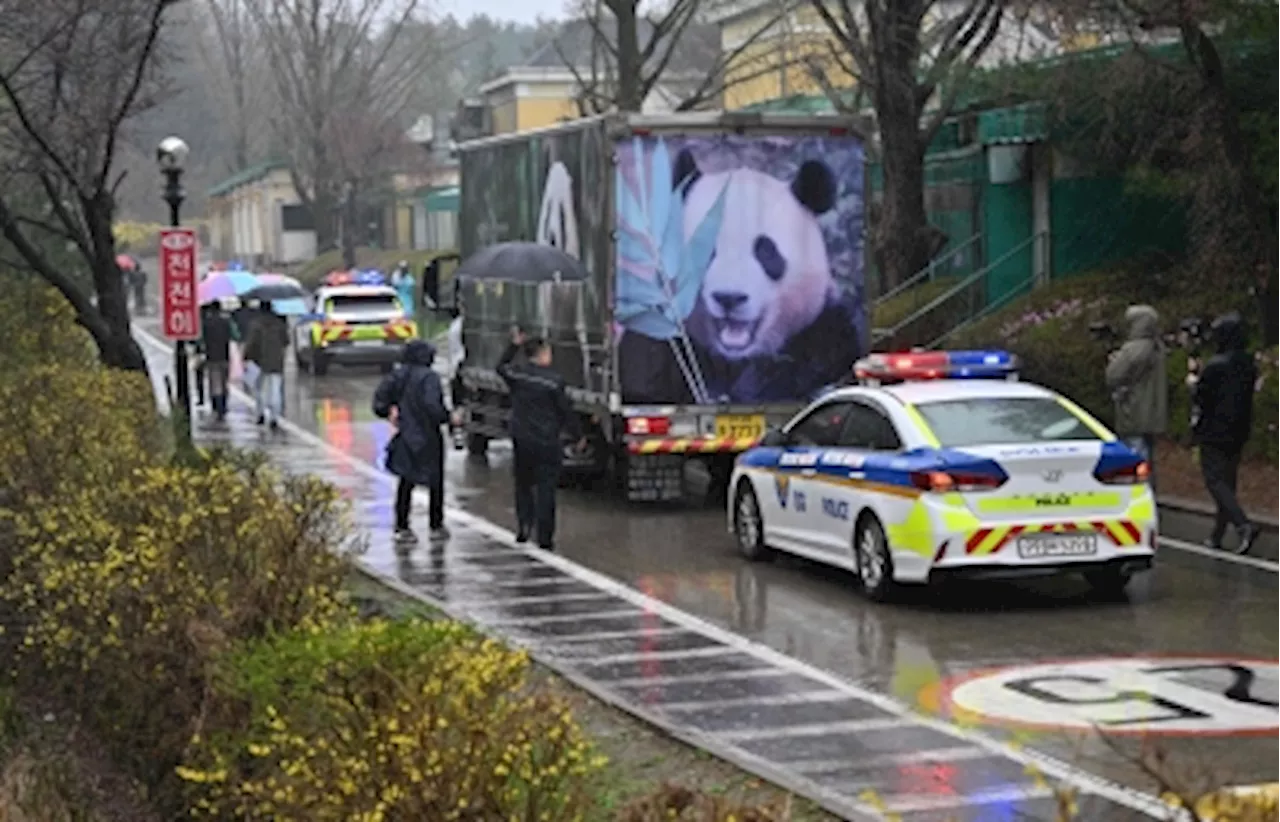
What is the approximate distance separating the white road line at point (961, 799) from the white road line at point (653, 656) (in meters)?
4.03

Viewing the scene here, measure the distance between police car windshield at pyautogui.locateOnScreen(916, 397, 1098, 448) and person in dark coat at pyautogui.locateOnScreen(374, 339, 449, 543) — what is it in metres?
5.16

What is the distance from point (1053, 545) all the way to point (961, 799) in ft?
17.7

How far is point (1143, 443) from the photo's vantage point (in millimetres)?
19094

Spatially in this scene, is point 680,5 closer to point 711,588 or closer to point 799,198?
point 799,198

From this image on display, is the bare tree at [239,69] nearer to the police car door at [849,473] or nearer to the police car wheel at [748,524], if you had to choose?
the police car wheel at [748,524]

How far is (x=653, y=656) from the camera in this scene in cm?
1381

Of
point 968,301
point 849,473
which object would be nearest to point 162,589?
point 849,473

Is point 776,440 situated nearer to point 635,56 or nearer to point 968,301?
point 968,301

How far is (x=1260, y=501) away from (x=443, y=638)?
43.9 feet

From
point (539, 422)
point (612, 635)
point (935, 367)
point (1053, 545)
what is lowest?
point (612, 635)

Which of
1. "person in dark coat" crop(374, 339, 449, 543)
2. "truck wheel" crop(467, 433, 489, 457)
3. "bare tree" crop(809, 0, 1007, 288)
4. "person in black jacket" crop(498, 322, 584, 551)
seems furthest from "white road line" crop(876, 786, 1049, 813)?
"bare tree" crop(809, 0, 1007, 288)

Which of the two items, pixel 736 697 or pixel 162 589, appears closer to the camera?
pixel 162 589

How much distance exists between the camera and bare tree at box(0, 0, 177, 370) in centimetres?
2027

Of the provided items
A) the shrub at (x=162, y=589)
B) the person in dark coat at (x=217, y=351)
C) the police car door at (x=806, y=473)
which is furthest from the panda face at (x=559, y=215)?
the person in dark coat at (x=217, y=351)
